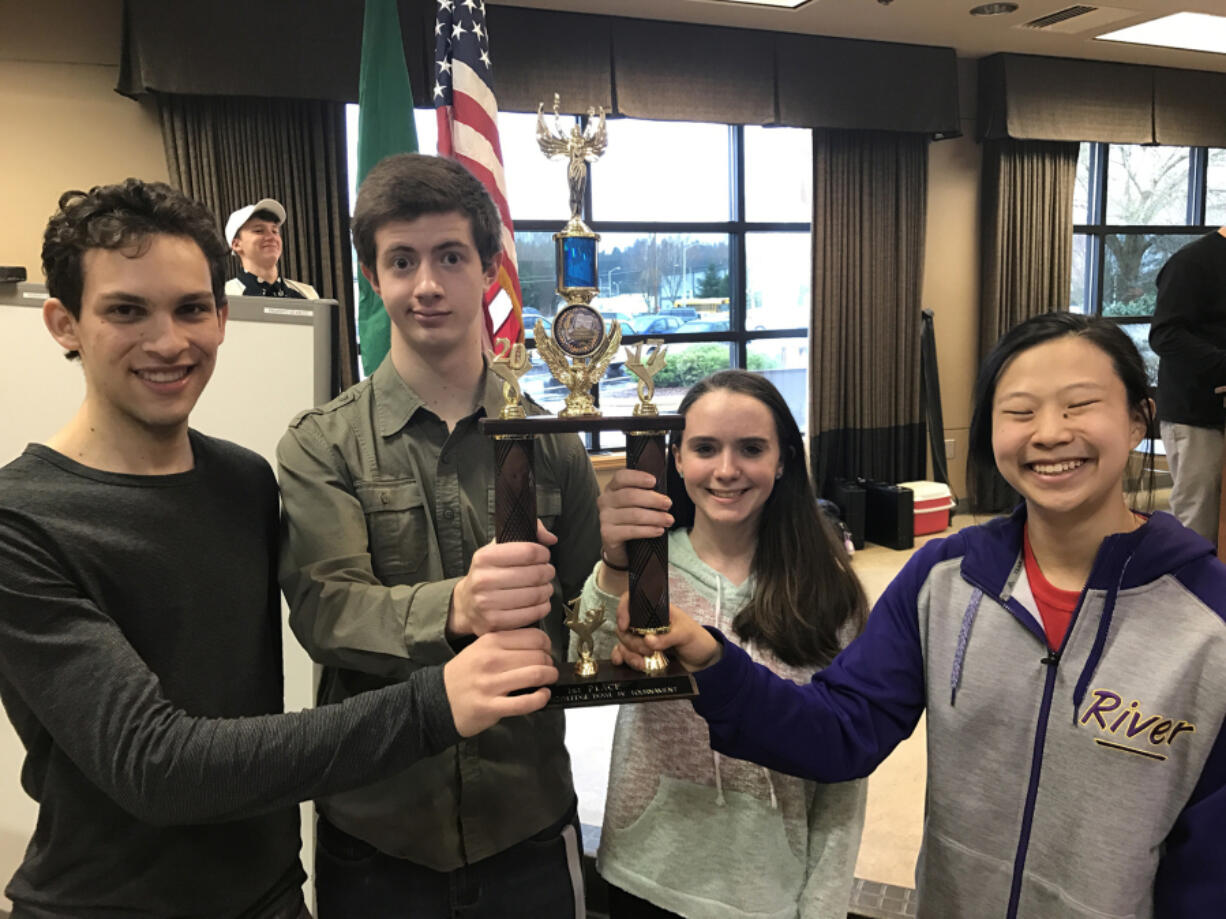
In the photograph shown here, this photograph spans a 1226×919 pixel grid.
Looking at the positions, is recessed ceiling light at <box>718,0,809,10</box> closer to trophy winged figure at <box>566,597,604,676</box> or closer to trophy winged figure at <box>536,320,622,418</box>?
trophy winged figure at <box>536,320,622,418</box>

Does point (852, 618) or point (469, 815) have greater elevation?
point (852, 618)

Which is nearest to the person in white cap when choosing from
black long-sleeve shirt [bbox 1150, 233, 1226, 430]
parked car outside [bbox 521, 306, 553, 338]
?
parked car outside [bbox 521, 306, 553, 338]

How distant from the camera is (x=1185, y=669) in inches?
37.9

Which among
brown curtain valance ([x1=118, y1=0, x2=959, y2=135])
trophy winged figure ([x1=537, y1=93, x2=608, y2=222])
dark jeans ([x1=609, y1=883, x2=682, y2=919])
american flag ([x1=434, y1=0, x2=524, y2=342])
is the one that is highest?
brown curtain valance ([x1=118, y1=0, x2=959, y2=135])

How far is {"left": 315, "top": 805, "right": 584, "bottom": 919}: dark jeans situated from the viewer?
1.12m

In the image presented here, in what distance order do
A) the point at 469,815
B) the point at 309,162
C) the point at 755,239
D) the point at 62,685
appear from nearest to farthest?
1. the point at 62,685
2. the point at 469,815
3. the point at 309,162
4. the point at 755,239

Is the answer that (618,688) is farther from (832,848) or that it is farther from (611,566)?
(832,848)

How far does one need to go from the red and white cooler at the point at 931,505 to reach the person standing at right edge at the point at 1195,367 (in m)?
2.23

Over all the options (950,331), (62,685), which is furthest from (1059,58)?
(62,685)

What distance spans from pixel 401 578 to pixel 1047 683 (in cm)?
82

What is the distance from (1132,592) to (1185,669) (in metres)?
0.10

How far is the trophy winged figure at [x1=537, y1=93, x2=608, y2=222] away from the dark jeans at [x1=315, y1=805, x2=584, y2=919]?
0.89 m

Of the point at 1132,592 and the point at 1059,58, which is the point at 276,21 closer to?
the point at 1132,592

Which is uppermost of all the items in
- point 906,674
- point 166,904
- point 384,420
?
point 384,420
